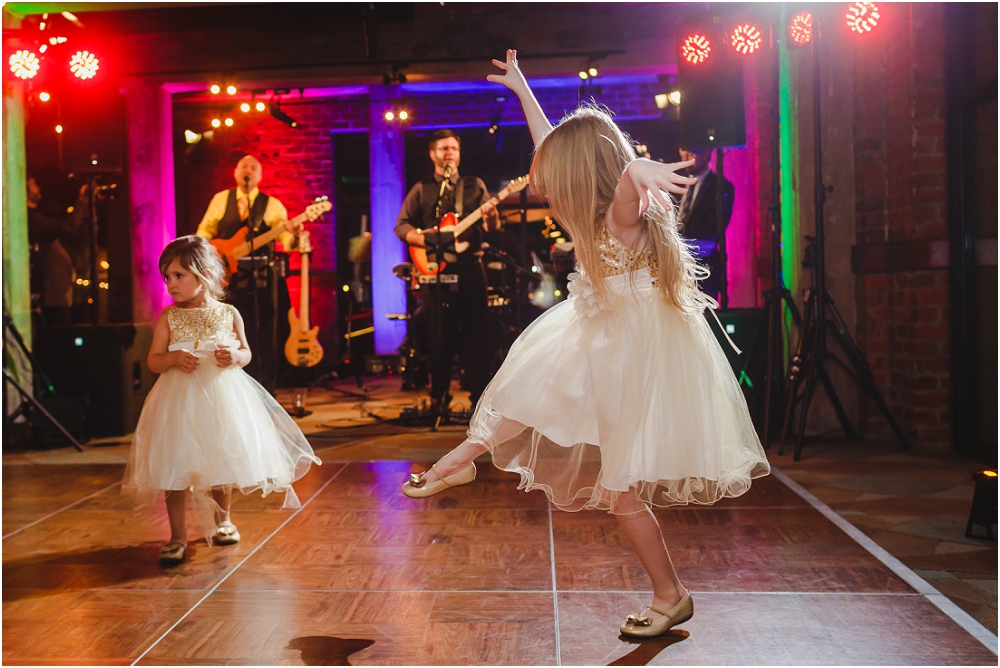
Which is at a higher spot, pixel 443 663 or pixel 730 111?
pixel 730 111

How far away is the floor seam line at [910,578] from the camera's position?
88.1 inches

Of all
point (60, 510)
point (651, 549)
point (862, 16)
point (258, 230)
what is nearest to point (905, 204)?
point (862, 16)

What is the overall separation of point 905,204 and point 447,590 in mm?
3820

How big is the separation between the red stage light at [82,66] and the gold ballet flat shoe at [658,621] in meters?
5.54

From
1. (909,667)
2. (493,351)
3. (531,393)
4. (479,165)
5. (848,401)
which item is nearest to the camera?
(909,667)

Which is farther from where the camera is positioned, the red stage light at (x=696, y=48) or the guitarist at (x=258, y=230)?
the guitarist at (x=258, y=230)

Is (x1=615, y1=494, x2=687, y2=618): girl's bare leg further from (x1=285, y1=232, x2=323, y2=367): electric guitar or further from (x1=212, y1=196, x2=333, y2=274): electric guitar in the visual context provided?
(x1=285, y1=232, x2=323, y2=367): electric guitar

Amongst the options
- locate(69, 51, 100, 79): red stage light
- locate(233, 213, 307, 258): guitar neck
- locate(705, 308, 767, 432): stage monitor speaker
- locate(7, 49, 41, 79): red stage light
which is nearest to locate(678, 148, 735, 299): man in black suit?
locate(705, 308, 767, 432): stage monitor speaker

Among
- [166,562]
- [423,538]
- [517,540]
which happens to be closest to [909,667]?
[517,540]

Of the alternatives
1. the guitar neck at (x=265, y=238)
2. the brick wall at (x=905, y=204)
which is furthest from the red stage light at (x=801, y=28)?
the guitar neck at (x=265, y=238)

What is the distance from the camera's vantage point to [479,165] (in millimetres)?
9750

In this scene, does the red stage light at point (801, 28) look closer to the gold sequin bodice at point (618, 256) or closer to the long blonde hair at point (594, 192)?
the long blonde hair at point (594, 192)

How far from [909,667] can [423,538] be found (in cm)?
177

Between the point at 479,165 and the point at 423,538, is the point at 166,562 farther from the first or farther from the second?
the point at 479,165
